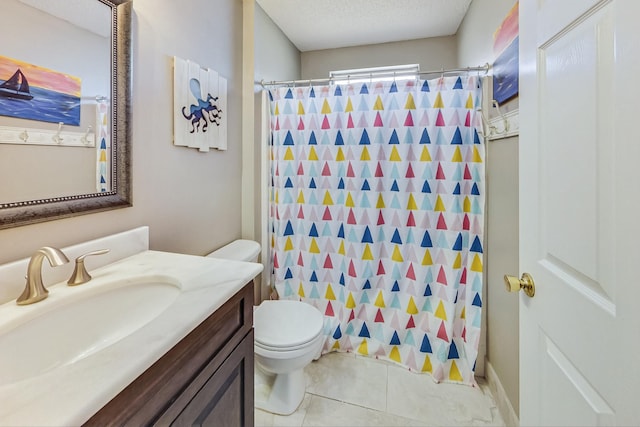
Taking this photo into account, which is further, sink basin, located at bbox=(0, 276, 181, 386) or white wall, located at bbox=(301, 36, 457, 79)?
white wall, located at bbox=(301, 36, 457, 79)

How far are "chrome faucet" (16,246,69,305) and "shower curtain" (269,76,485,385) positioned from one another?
1.31 metres

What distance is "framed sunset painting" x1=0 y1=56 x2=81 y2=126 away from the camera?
2.48ft

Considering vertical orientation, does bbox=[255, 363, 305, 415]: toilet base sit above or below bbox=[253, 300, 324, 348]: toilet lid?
below

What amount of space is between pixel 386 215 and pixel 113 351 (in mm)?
1540

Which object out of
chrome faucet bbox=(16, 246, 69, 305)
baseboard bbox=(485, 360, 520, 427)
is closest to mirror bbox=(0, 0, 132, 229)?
chrome faucet bbox=(16, 246, 69, 305)

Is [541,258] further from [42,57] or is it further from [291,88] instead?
[291,88]

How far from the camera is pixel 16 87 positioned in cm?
77

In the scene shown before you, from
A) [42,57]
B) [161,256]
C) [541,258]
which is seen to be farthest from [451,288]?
[42,57]

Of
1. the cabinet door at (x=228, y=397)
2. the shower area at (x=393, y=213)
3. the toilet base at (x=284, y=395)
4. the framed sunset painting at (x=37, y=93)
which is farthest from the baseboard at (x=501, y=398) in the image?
the framed sunset painting at (x=37, y=93)

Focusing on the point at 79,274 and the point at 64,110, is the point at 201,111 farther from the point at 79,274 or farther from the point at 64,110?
the point at 79,274

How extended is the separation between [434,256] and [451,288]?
0.21 m

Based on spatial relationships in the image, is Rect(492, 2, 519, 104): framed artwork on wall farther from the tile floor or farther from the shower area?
the tile floor

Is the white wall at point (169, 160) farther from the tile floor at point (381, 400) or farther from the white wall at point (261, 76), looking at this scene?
the tile floor at point (381, 400)

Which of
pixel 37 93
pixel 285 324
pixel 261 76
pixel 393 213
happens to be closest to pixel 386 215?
pixel 393 213
